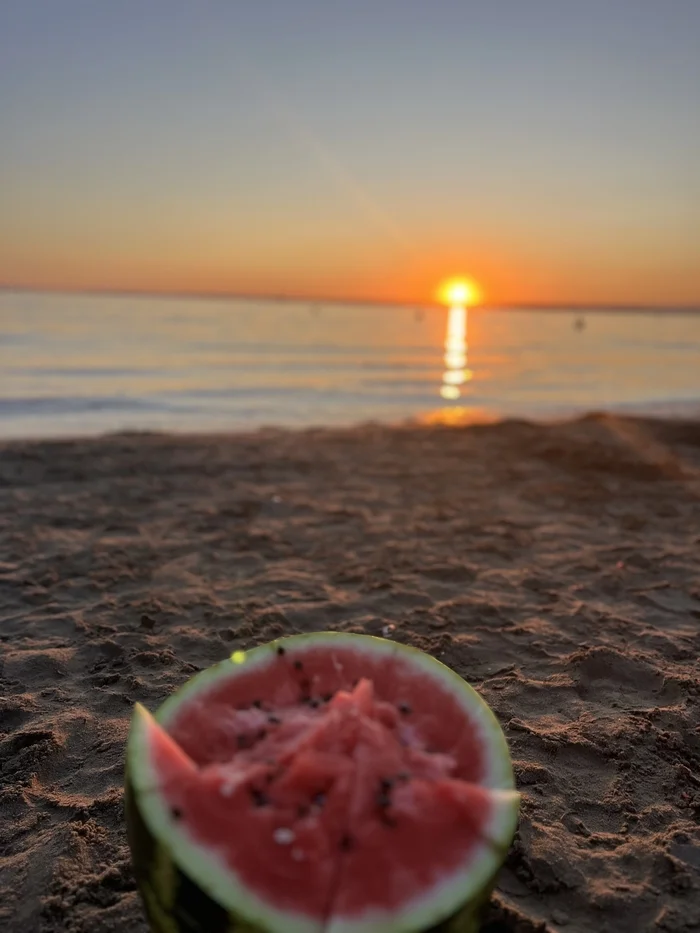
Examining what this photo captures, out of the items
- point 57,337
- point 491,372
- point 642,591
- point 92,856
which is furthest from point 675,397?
point 57,337

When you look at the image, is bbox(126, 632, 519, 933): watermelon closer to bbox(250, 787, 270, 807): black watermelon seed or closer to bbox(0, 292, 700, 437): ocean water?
bbox(250, 787, 270, 807): black watermelon seed

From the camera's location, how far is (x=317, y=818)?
145 centimetres

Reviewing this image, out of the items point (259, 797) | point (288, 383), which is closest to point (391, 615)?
point (259, 797)

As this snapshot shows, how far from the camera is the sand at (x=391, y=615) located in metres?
2.34

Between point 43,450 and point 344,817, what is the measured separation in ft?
24.1

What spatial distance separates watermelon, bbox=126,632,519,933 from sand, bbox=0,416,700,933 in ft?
2.74

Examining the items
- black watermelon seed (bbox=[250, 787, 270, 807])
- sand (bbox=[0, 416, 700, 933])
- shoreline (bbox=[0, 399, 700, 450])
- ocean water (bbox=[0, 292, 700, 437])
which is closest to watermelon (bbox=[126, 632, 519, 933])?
black watermelon seed (bbox=[250, 787, 270, 807])

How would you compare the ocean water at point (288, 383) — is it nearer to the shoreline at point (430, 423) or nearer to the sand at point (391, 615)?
the shoreline at point (430, 423)

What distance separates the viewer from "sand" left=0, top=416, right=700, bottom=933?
234 centimetres

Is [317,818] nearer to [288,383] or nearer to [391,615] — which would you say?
[391,615]

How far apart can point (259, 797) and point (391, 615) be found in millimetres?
2762

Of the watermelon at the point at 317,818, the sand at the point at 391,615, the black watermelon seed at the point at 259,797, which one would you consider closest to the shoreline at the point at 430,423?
the sand at the point at 391,615

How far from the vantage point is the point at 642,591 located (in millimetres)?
4609

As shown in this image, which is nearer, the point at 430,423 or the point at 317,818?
the point at 317,818
